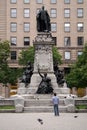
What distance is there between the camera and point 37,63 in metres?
49.9

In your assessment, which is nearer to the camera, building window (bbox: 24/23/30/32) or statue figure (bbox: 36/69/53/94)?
statue figure (bbox: 36/69/53/94)

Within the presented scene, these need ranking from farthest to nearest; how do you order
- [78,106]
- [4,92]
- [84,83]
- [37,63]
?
[4,92], [84,83], [37,63], [78,106]

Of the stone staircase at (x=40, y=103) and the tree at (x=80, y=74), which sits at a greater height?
the stone staircase at (x=40, y=103)

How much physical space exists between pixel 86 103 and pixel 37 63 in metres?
7.10

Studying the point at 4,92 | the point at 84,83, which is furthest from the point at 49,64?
the point at 4,92

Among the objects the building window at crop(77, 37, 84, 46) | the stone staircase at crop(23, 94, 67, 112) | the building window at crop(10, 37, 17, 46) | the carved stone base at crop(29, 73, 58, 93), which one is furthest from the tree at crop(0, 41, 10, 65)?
the stone staircase at crop(23, 94, 67, 112)

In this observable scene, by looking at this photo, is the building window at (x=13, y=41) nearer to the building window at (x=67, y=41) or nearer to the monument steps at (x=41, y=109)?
the building window at (x=67, y=41)

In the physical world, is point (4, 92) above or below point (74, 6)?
below

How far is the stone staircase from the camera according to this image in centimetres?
4128

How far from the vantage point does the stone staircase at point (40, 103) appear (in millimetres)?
41281

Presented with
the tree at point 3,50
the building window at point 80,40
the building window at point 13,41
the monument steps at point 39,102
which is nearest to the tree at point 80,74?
the tree at point 3,50

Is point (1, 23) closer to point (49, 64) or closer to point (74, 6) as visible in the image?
point (74, 6)

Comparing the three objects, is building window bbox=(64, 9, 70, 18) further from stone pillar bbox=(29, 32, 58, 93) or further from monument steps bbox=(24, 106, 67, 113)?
monument steps bbox=(24, 106, 67, 113)

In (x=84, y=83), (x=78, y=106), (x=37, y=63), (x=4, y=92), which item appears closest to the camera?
(x=78, y=106)
